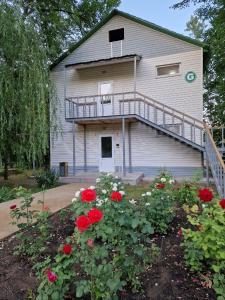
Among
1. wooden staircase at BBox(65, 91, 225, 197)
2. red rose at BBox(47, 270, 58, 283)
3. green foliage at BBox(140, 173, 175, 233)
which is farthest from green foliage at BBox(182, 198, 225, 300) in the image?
wooden staircase at BBox(65, 91, 225, 197)

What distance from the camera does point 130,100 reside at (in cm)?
1268

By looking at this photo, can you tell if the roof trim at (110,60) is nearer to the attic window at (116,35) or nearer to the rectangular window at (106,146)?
the attic window at (116,35)

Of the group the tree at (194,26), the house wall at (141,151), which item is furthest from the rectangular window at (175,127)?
the tree at (194,26)

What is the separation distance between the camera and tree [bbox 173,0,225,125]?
1310cm

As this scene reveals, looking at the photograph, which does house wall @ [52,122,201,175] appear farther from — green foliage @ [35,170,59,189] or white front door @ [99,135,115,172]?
green foliage @ [35,170,59,189]

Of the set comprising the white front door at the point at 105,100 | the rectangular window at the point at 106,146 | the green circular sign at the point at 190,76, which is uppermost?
the green circular sign at the point at 190,76

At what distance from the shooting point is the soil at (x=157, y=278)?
9.32 ft

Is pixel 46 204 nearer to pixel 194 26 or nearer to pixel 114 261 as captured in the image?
pixel 114 261

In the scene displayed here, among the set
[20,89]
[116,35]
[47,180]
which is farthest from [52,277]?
[116,35]

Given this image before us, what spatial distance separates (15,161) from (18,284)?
7.63m

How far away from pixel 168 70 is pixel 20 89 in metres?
7.16

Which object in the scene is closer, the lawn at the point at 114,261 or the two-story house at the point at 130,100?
the lawn at the point at 114,261

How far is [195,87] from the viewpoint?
1258 cm

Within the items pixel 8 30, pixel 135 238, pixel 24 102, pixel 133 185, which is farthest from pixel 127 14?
pixel 135 238
